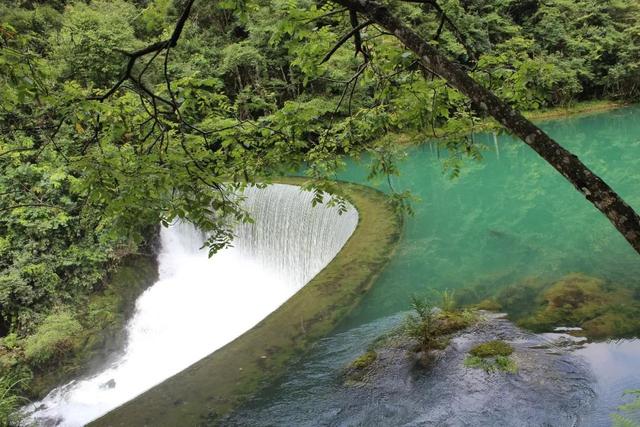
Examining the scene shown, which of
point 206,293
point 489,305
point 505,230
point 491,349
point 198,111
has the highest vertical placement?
point 198,111

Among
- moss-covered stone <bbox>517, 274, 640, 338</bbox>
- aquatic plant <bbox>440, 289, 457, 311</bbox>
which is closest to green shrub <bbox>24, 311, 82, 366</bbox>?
aquatic plant <bbox>440, 289, 457, 311</bbox>

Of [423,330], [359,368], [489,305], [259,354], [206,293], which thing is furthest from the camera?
[206,293]

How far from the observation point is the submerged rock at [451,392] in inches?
144

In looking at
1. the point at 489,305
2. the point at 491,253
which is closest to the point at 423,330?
the point at 489,305

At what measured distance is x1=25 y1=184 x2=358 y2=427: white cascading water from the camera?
657 centimetres

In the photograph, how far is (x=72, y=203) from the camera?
8648 millimetres

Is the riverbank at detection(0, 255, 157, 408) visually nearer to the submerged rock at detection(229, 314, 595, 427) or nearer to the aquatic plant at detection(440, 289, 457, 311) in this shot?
the submerged rock at detection(229, 314, 595, 427)

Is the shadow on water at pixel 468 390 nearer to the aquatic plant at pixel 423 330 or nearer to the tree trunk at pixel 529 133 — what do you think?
the aquatic plant at pixel 423 330

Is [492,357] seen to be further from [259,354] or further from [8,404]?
[8,404]

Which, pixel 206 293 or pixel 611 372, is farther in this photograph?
pixel 206 293

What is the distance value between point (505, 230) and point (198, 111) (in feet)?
20.3

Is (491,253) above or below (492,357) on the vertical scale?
above

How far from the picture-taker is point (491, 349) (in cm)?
432

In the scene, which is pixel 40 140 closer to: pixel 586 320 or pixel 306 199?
pixel 306 199
